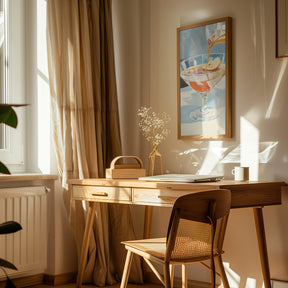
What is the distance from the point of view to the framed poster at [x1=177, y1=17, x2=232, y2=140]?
303 centimetres

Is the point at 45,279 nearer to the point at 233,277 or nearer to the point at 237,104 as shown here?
the point at 233,277

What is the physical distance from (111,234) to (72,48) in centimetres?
127

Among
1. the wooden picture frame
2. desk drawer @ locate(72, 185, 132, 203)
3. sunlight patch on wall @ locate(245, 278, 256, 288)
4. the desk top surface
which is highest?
the wooden picture frame

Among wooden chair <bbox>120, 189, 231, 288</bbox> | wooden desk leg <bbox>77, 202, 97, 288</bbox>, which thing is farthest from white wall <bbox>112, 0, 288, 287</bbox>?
wooden chair <bbox>120, 189, 231, 288</bbox>

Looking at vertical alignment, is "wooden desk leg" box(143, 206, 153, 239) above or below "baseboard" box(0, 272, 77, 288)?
above

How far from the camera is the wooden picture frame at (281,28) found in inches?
109

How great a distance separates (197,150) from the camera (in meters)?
3.19

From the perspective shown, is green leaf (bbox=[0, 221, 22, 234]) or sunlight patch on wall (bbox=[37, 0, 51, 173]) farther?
sunlight patch on wall (bbox=[37, 0, 51, 173])

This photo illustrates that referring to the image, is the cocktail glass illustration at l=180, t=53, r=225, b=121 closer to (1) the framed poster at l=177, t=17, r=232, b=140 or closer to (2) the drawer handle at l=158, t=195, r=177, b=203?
(1) the framed poster at l=177, t=17, r=232, b=140

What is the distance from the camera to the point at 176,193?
8.55ft

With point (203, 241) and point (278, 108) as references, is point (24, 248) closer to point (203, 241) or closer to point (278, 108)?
point (203, 241)

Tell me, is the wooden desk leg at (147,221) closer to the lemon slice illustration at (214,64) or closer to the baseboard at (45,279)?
the baseboard at (45,279)

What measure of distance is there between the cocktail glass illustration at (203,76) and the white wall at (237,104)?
10cm

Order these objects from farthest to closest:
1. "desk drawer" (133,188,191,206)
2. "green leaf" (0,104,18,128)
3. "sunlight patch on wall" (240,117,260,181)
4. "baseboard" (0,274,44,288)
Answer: "baseboard" (0,274,44,288) < "sunlight patch on wall" (240,117,260,181) < "desk drawer" (133,188,191,206) < "green leaf" (0,104,18,128)
